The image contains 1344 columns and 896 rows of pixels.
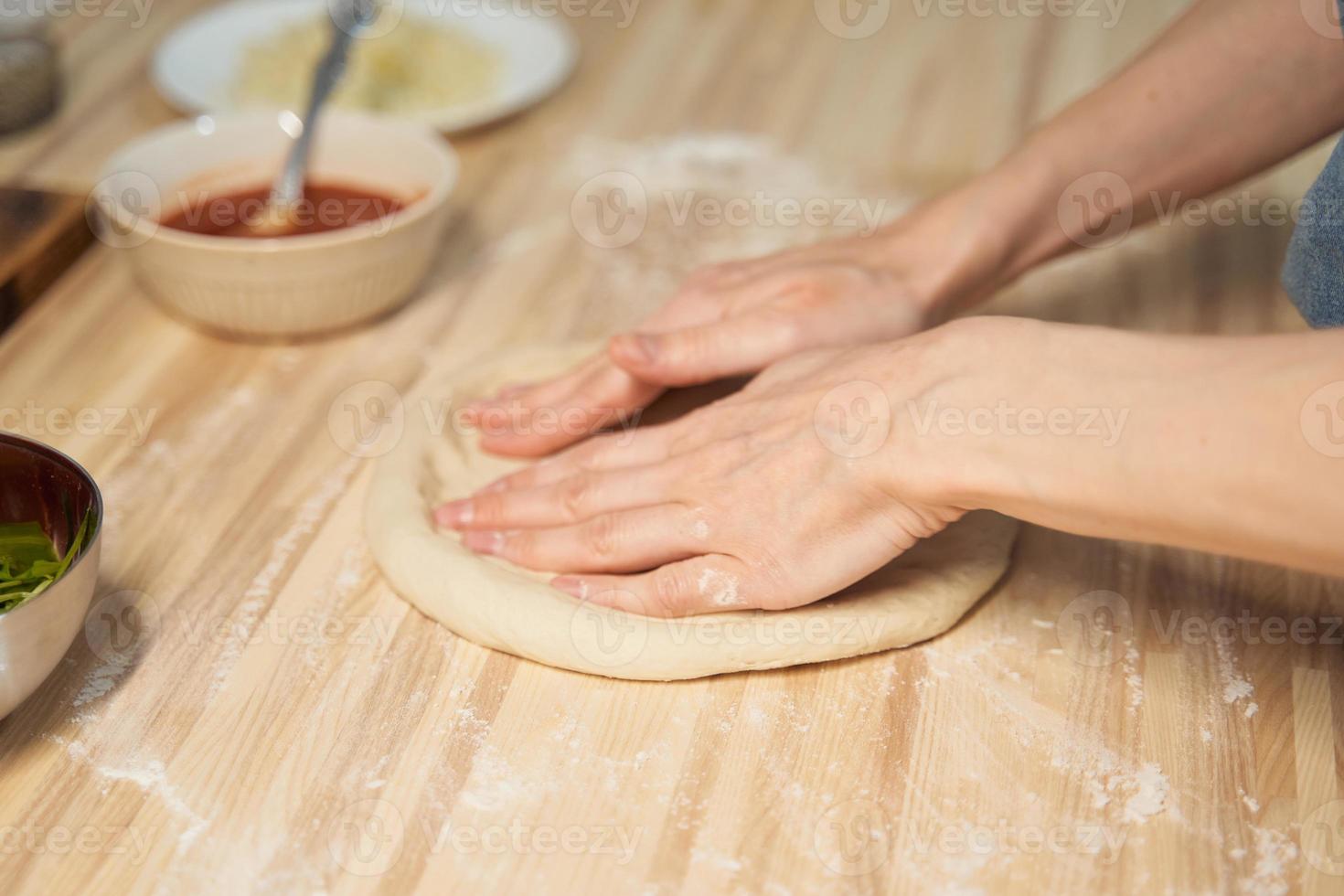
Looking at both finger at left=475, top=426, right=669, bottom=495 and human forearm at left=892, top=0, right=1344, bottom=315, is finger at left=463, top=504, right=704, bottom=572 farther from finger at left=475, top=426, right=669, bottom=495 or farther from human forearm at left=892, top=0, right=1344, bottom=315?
human forearm at left=892, top=0, right=1344, bottom=315

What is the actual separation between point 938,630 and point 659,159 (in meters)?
1.07

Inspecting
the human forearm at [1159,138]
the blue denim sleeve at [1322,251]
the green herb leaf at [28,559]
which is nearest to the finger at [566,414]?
the human forearm at [1159,138]

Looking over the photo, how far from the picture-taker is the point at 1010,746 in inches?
43.4

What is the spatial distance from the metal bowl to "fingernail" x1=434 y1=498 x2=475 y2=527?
0.34m

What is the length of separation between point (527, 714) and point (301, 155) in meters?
0.91

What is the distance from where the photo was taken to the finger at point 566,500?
1.22 meters

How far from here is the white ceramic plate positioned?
199cm

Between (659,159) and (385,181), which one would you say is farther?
(659,159)

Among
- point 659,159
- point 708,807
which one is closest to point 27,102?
point 659,159

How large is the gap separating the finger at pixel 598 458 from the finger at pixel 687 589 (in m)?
0.14

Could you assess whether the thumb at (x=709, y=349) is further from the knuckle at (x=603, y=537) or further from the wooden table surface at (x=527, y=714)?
the wooden table surface at (x=527, y=714)

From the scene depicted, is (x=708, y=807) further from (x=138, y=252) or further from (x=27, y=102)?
(x=27, y=102)

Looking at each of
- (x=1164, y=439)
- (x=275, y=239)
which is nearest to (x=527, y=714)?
(x=1164, y=439)

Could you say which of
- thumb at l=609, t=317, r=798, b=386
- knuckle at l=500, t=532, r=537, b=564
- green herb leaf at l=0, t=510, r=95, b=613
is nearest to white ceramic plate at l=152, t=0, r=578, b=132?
thumb at l=609, t=317, r=798, b=386
